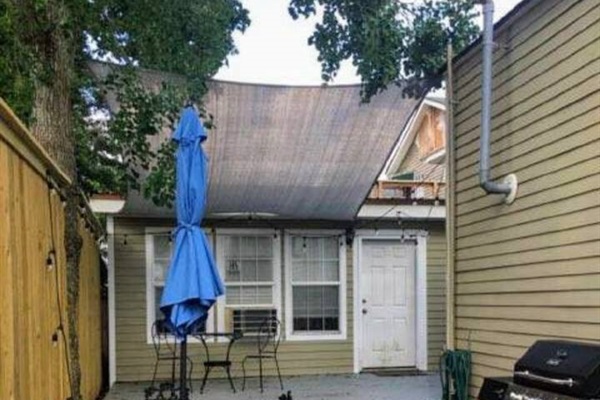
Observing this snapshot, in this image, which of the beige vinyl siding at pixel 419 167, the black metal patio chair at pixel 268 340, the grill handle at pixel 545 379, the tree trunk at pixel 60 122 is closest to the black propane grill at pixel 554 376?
the grill handle at pixel 545 379

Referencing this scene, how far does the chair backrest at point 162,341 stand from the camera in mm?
8305

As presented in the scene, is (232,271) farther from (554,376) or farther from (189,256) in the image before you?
(554,376)

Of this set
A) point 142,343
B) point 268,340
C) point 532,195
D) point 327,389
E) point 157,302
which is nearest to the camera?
point 532,195

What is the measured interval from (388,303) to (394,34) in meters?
4.14

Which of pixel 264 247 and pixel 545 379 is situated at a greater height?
pixel 264 247

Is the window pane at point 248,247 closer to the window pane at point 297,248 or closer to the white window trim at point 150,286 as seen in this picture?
the window pane at point 297,248

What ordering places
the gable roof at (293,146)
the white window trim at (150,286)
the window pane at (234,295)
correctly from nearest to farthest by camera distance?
the gable roof at (293,146) → the white window trim at (150,286) → the window pane at (234,295)

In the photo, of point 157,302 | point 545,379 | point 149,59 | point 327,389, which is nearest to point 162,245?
point 157,302

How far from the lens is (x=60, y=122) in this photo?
4.96m

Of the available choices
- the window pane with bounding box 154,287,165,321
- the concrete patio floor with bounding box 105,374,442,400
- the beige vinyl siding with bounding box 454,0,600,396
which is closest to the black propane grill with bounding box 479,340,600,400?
the beige vinyl siding with bounding box 454,0,600,396

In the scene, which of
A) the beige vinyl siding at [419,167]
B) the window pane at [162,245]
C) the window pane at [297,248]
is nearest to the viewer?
the window pane at [162,245]

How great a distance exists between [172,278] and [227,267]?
3797 millimetres

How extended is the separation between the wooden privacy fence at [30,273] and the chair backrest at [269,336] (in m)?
4.08

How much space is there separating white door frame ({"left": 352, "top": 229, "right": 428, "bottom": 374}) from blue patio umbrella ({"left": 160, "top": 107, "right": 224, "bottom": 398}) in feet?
13.5
